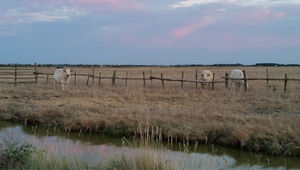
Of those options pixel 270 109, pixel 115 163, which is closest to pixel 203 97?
pixel 270 109

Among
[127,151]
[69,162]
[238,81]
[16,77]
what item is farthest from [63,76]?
[69,162]

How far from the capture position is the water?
675 cm

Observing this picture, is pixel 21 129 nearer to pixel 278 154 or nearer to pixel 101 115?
pixel 101 115

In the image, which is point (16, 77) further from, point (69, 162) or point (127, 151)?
point (69, 162)

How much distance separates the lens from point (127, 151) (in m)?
6.54

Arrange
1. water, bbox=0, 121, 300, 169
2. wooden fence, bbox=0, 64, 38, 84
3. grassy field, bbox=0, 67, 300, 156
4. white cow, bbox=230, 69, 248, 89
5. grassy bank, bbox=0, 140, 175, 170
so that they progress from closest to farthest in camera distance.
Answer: grassy bank, bbox=0, 140, 175, 170
water, bbox=0, 121, 300, 169
grassy field, bbox=0, 67, 300, 156
white cow, bbox=230, 69, 248, 89
wooden fence, bbox=0, 64, 38, 84

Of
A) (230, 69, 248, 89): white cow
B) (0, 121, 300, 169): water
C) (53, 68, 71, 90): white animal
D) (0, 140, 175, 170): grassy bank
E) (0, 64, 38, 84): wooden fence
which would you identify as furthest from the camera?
(0, 64, 38, 84): wooden fence

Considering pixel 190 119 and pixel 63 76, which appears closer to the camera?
pixel 190 119

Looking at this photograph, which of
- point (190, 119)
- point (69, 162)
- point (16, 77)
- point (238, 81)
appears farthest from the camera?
point (16, 77)

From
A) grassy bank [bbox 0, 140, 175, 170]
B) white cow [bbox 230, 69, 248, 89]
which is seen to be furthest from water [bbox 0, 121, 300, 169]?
white cow [bbox 230, 69, 248, 89]

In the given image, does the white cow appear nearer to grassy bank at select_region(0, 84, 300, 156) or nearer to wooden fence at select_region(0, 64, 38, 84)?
grassy bank at select_region(0, 84, 300, 156)

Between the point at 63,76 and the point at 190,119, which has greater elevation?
the point at 63,76

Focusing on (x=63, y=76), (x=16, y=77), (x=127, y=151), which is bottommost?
(x=127, y=151)

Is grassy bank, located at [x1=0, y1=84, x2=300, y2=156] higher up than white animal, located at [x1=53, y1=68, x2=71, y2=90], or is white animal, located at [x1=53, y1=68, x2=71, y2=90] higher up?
white animal, located at [x1=53, y1=68, x2=71, y2=90]
